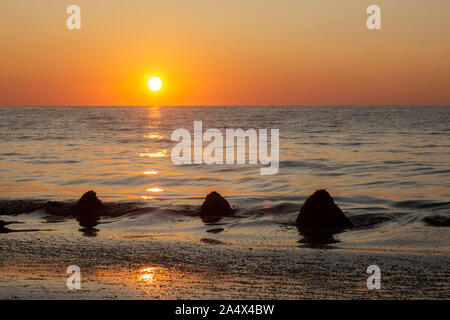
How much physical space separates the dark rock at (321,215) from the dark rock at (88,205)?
584 cm

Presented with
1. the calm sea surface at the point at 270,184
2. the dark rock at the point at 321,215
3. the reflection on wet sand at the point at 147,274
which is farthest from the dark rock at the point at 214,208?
the reflection on wet sand at the point at 147,274

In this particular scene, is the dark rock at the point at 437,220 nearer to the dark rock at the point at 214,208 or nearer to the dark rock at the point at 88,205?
the dark rock at the point at 214,208

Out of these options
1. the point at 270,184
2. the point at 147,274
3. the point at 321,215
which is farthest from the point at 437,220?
the point at 270,184

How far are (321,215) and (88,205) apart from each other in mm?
6538

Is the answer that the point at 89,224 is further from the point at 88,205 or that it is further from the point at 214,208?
the point at 214,208

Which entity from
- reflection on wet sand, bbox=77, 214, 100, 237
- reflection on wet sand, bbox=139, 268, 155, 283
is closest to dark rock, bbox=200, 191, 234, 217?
reflection on wet sand, bbox=77, 214, 100, 237

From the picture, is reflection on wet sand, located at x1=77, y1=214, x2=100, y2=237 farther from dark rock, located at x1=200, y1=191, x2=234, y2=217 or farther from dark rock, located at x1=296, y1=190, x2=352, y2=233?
dark rock, located at x1=296, y1=190, x2=352, y2=233

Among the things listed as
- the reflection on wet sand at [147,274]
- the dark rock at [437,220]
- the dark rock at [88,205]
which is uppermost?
the dark rock at [88,205]

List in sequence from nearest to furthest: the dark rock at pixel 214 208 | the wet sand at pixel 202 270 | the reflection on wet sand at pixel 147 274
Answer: the wet sand at pixel 202 270
the reflection on wet sand at pixel 147 274
the dark rock at pixel 214 208

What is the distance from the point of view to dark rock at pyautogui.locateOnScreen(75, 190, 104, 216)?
14.1m

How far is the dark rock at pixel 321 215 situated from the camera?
12062 mm
